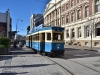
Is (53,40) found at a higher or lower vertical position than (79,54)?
higher

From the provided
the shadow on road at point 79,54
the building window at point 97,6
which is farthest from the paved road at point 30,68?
the building window at point 97,6

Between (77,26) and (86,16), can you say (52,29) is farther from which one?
(77,26)

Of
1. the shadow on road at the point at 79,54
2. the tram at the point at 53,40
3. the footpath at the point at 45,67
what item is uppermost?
the tram at the point at 53,40

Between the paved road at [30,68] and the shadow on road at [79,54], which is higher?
the shadow on road at [79,54]

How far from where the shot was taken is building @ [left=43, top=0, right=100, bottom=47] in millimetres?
37781

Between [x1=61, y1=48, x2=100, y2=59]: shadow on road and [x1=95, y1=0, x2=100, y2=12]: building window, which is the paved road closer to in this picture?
[x1=61, y1=48, x2=100, y2=59]: shadow on road

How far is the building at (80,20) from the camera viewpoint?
37.8 m

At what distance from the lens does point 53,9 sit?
7019cm

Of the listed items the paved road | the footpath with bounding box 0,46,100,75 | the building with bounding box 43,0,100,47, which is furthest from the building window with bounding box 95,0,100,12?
the paved road

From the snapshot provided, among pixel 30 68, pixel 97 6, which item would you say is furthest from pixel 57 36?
pixel 97 6

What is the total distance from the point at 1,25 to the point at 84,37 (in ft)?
59.7

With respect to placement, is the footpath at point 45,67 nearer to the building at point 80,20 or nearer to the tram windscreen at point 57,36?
the tram windscreen at point 57,36

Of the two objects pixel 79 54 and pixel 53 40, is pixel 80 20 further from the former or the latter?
pixel 53 40

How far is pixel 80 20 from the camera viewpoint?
45.4 m
